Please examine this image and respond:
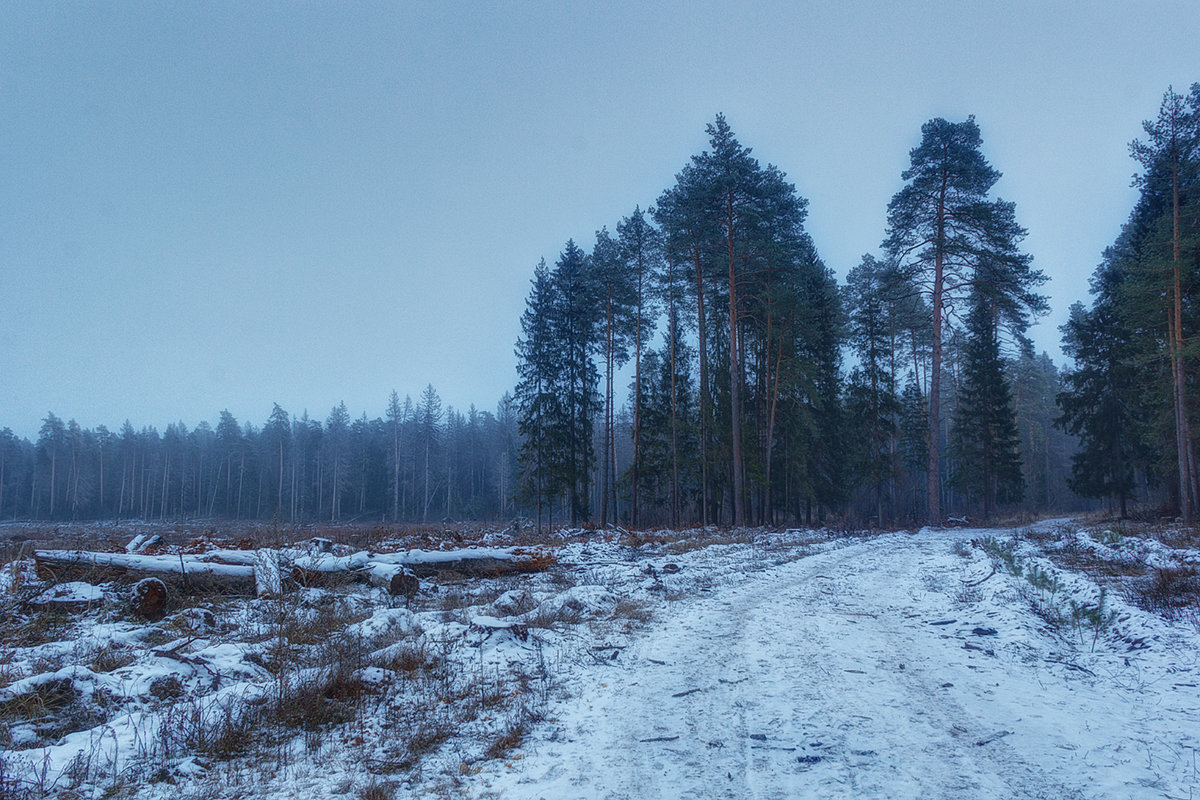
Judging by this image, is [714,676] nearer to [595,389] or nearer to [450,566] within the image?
[450,566]

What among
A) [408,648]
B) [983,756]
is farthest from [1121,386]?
[408,648]

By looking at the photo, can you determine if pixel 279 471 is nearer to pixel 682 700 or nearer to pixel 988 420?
pixel 988 420

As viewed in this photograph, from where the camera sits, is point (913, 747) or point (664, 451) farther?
point (664, 451)

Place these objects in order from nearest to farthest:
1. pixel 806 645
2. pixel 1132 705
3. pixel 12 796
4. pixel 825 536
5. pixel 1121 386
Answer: pixel 12 796
pixel 1132 705
pixel 806 645
pixel 825 536
pixel 1121 386

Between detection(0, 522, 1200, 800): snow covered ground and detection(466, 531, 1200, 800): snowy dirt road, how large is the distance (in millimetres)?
24

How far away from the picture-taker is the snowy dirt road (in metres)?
3.44

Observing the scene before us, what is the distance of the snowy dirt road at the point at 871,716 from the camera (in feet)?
11.3

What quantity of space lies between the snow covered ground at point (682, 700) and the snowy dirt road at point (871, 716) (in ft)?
0.08

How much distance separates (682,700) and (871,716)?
4.99 feet

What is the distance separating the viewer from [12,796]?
3.19 meters

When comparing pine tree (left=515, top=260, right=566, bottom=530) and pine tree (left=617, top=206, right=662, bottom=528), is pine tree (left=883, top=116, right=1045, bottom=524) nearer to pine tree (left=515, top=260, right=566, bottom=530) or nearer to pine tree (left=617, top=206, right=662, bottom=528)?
pine tree (left=617, top=206, right=662, bottom=528)

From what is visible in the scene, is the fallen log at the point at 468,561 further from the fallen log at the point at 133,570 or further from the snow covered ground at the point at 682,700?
the snow covered ground at the point at 682,700

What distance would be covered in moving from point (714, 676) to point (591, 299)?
87.5 ft

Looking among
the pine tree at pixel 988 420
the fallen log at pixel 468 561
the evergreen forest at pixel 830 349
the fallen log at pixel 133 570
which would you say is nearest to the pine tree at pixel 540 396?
the evergreen forest at pixel 830 349
